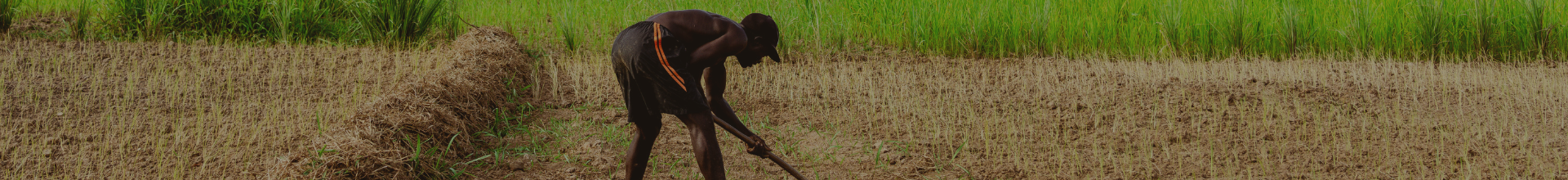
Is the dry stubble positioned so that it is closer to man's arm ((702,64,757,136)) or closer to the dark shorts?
the dark shorts

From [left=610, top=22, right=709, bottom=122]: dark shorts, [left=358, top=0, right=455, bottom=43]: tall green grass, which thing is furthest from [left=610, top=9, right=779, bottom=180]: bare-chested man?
[left=358, top=0, right=455, bottom=43]: tall green grass

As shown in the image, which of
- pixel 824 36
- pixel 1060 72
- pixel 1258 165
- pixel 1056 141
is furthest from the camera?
pixel 824 36

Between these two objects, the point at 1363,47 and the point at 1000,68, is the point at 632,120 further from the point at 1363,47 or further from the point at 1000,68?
the point at 1363,47

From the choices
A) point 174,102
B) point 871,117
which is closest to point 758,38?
point 871,117

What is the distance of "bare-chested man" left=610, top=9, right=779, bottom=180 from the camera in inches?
109

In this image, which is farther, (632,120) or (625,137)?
(625,137)

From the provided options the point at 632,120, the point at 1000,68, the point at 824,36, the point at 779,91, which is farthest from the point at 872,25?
the point at 632,120

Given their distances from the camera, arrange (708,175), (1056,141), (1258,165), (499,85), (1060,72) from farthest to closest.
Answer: (1060,72) < (499,85) < (1056,141) < (1258,165) < (708,175)

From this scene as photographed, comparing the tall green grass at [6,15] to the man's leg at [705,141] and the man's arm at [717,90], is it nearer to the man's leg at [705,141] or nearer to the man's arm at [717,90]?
the man's arm at [717,90]

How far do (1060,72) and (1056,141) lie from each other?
1.39 m

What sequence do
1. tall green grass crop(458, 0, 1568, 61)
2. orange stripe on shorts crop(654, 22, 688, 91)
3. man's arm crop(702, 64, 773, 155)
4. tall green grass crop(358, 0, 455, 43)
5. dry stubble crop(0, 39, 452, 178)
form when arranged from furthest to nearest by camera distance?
tall green grass crop(358, 0, 455, 43)
tall green grass crop(458, 0, 1568, 61)
dry stubble crop(0, 39, 452, 178)
man's arm crop(702, 64, 773, 155)
orange stripe on shorts crop(654, 22, 688, 91)

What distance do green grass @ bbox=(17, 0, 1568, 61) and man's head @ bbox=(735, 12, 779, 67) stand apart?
2.89 metres

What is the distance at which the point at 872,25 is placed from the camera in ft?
20.6

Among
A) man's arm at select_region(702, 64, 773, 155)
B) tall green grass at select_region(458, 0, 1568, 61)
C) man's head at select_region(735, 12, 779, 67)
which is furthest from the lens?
tall green grass at select_region(458, 0, 1568, 61)
